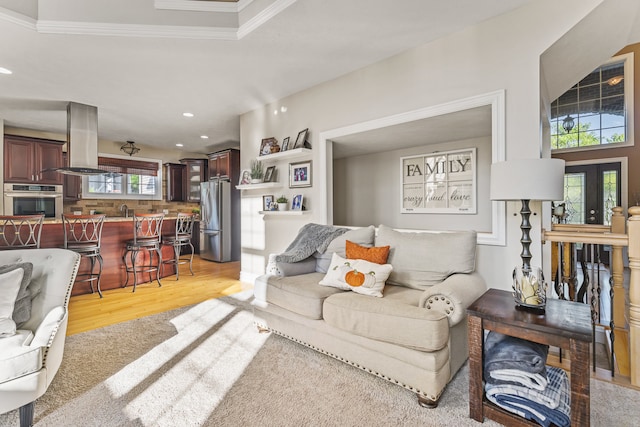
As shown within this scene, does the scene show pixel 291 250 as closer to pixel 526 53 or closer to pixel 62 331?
pixel 62 331

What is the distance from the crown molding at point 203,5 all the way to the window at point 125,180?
4738mm

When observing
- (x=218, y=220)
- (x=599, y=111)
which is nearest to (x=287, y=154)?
(x=218, y=220)

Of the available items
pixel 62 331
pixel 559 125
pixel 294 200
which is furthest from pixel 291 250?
pixel 559 125

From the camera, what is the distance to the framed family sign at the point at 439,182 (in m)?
3.80

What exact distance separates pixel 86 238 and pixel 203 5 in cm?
324

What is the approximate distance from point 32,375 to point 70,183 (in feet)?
19.5

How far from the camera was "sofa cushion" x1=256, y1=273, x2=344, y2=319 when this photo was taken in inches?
87.0

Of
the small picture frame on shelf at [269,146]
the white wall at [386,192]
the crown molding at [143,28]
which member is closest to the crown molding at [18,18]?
the crown molding at [143,28]

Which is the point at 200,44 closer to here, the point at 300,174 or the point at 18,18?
the point at 18,18

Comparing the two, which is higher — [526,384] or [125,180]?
[125,180]

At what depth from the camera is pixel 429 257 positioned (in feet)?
7.65

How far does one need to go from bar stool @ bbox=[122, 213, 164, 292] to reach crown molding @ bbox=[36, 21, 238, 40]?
2312 mm

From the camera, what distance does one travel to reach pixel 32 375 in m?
1.41

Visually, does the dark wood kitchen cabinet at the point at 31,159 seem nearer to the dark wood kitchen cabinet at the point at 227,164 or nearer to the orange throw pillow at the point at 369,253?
the dark wood kitchen cabinet at the point at 227,164
